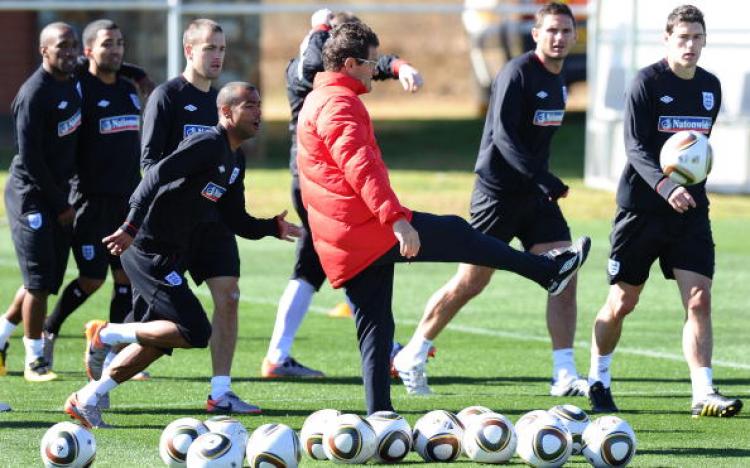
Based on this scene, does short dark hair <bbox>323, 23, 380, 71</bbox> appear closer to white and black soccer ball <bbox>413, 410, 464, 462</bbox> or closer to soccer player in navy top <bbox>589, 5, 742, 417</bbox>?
white and black soccer ball <bbox>413, 410, 464, 462</bbox>

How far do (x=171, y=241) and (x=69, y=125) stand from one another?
2.05 meters

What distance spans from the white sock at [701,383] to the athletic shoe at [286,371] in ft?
8.93

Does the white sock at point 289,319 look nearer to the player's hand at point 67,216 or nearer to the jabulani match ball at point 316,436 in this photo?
the player's hand at point 67,216

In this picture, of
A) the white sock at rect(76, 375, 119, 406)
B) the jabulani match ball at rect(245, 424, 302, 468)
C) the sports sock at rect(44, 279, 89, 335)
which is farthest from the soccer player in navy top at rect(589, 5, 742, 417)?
the sports sock at rect(44, 279, 89, 335)

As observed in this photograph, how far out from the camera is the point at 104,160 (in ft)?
34.5

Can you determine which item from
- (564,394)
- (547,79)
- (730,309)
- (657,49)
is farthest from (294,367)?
(657,49)

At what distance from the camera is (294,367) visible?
35.2 ft

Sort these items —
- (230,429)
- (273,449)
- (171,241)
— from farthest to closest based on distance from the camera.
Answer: (171,241) → (230,429) → (273,449)

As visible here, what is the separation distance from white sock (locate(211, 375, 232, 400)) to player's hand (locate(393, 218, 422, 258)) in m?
2.21

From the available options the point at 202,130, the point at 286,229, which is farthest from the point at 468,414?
the point at 202,130

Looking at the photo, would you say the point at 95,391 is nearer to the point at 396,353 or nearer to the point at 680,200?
the point at 396,353

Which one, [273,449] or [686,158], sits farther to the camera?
[686,158]

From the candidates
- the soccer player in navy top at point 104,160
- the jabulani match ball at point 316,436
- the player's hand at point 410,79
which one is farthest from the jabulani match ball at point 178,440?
the soccer player in navy top at point 104,160

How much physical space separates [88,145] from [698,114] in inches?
160
